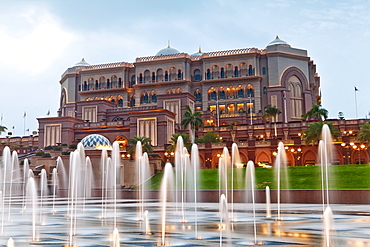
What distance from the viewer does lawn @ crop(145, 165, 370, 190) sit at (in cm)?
3083

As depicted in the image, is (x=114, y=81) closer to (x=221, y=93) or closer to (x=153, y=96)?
(x=153, y=96)

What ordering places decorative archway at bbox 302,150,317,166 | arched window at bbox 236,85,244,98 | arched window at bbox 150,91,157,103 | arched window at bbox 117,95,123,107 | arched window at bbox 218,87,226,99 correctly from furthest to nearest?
arched window at bbox 117,95,123,107 < arched window at bbox 150,91,157,103 < arched window at bbox 218,87,226,99 < arched window at bbox 236,85,244,98 < decorative archway at bbox 302,150,317,166

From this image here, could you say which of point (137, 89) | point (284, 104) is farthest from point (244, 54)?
point (137, 89)

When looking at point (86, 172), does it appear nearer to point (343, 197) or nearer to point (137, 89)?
point (343, 197)

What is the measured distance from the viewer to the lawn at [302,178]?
30.8m

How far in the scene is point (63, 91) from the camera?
9369cm

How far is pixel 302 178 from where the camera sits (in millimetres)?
34094

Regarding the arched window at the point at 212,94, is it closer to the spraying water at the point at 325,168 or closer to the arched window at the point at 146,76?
the arched window at the point at 146,76

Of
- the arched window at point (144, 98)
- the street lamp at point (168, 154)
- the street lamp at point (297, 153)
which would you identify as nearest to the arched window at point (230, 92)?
the arched window at point (144, 98)

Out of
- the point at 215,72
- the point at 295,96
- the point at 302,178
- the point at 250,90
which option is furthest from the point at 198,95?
the point at 302,178

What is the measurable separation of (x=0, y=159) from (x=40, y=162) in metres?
10.2

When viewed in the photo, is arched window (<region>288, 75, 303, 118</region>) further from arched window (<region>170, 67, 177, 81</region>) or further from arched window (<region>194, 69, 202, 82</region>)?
arched window (<region>170, 67, 177, 81</region>)

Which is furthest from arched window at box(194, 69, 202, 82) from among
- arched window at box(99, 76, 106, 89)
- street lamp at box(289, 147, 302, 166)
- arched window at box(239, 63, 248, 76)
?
street lamp at box(289, 147, 302, 166)

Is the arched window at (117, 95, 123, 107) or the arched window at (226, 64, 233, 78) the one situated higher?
the arched window at (226, 64, 233, 78)
